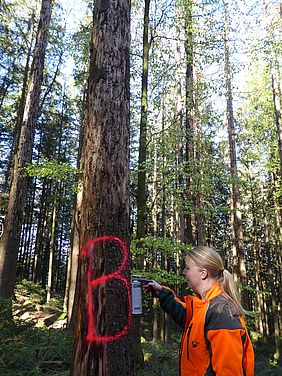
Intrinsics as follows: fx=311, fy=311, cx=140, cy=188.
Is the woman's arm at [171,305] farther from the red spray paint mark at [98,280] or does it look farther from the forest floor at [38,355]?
the forest floor at [38,355]

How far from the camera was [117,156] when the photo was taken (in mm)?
3006

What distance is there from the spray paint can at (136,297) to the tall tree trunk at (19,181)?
5813 mm

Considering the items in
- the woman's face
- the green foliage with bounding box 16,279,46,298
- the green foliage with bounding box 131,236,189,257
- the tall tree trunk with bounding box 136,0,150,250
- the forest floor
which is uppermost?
the tall tree trunk with bounding box 136,0,150,250

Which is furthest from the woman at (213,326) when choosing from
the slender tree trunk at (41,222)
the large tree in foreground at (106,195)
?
the slender tree trunk at (41,222)

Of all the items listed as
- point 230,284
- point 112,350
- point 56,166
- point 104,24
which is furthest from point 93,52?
point 56,166

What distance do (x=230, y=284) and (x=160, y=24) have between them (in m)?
9.80

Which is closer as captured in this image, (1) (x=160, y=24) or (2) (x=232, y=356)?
(2) (x=232, y=356)

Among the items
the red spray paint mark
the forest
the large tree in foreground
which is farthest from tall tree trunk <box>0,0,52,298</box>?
the red spray paint mark

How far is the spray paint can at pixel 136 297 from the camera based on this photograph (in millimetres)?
2785

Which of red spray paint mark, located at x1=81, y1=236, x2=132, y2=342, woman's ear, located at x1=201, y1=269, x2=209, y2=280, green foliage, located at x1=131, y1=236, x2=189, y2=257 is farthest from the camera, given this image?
green foliage, located at x1=131, y1=236, x2=189, y2=257

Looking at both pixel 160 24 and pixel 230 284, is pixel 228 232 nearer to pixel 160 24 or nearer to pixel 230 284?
pixel 160 24

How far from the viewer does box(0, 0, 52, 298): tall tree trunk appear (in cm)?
852

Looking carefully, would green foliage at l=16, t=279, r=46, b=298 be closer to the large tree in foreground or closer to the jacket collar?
the large tree in foreground

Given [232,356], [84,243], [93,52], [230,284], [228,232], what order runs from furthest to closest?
[228,232] → [93,52] → [84,243] → [230,284] → [232,356]
